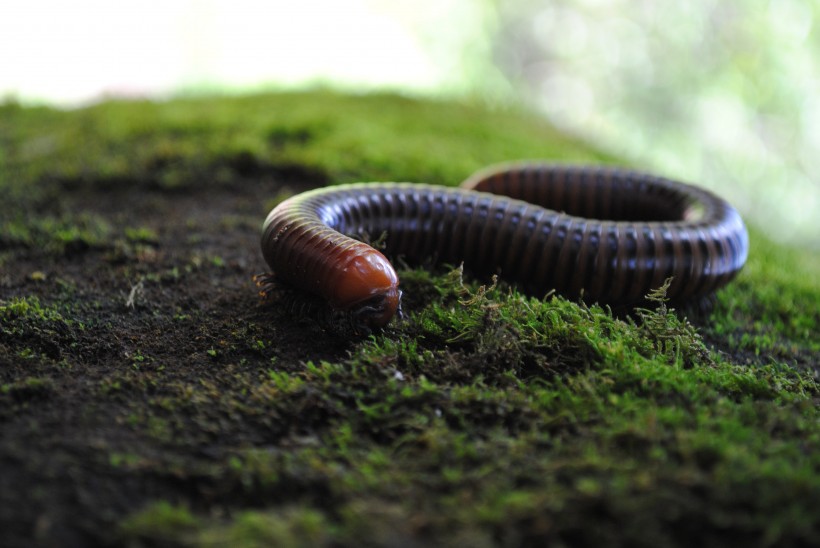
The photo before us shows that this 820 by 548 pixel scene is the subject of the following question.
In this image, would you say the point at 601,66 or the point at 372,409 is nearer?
the point at 372,409

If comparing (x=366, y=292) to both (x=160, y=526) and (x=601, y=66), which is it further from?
(x=601, y=66)

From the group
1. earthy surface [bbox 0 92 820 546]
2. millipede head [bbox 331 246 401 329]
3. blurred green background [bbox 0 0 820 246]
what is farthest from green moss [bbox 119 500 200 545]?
blurred green background [bbox 0 0 820 246]

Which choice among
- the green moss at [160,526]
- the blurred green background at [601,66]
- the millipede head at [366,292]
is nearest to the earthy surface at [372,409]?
the green moss at [160,526]

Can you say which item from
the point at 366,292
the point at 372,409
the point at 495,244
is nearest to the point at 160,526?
the point at 372,409

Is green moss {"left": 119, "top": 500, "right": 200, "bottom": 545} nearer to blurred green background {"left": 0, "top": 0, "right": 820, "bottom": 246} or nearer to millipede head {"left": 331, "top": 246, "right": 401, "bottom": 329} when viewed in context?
millipede head {"left": 331, "top": 246, "right": 401, "bottom": 329}

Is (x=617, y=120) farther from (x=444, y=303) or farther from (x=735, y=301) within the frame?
(x=444, y=303)

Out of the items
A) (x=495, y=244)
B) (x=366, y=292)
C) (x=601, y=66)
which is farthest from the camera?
(x=601, y=66)

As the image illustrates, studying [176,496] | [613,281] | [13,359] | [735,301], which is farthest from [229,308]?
[735,301]
